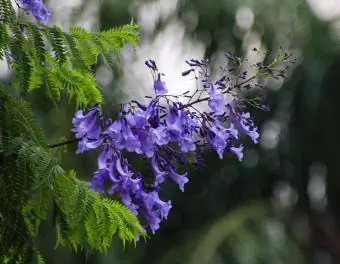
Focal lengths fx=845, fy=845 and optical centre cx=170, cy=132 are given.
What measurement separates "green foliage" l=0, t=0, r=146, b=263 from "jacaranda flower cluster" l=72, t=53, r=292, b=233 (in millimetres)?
62

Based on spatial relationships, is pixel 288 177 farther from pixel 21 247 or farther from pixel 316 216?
pixel 21 247

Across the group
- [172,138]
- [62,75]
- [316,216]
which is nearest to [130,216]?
[172,138]

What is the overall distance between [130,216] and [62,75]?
345 millimetres

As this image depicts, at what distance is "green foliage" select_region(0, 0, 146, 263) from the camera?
66.1 inches

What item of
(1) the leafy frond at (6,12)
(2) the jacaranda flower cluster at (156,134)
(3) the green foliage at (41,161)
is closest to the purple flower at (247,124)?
(2) the jacaranda flower cluster at (156,134)

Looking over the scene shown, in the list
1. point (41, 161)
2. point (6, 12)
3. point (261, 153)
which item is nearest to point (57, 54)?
point (6, 12)

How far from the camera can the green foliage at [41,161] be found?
66.1 inches

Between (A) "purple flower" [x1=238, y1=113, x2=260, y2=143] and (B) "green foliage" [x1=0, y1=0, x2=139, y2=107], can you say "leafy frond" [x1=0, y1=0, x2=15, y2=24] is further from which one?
(A) "purple flower" [x1=238, y1=113, x2=260, y2=143]

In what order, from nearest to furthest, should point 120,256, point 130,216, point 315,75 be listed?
point 130,216, point 120,256, point 315,75

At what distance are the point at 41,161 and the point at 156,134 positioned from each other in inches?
9.3

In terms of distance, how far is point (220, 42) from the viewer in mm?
5328

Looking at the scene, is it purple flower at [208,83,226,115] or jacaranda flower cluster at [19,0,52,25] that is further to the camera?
jacaranda flower cluster at [19,0,52,25]

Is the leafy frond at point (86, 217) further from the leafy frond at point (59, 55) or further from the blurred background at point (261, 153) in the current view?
the blurred background at point (261, 153)

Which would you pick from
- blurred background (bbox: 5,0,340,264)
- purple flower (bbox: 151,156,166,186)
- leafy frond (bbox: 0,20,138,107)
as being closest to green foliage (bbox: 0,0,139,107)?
leafy frond (bbox: 0,20,138,107)
